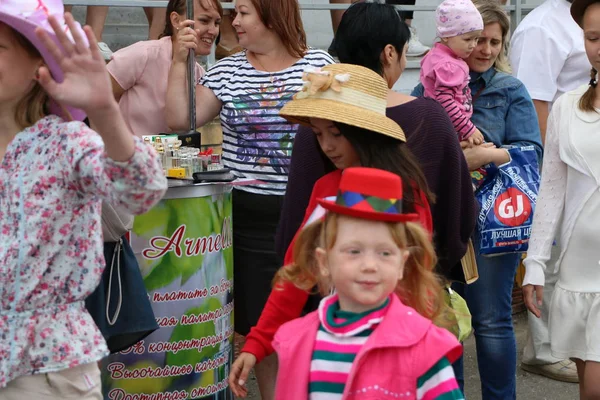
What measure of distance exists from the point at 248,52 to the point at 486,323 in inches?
65.4

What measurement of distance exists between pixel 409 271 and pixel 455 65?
1878mm

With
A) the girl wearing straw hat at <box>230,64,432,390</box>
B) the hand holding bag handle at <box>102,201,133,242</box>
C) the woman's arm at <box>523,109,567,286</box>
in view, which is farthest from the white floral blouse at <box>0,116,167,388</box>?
the woman's arm at <box>523,109,567,286</box>

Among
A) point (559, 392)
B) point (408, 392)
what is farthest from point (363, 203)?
point (559, 392)

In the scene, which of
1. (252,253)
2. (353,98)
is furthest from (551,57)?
(353,98)

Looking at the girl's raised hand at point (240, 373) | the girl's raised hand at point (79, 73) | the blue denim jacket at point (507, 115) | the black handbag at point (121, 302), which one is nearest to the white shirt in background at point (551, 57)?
the blue denim jacket at point (507, 115)

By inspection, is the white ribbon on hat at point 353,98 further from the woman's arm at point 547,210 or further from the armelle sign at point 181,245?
the armelle sign at point 181,245

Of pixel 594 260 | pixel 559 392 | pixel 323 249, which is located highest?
pixel 323 249

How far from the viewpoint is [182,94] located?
4.84 metres

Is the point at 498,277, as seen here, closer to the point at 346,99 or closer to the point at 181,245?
the point at 181,245

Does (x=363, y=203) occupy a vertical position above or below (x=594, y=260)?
above

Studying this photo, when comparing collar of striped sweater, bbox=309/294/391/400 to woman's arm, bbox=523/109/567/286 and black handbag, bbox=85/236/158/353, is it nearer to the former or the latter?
black handbag, bbox=85/236/158/353

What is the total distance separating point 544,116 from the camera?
611 cm

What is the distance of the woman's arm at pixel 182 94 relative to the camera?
4.82 metres

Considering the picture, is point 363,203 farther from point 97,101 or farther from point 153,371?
point 153,371
